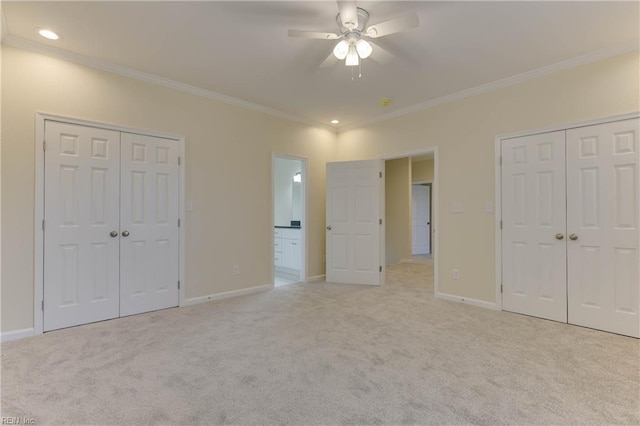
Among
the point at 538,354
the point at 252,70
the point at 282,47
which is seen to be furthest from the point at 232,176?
the point at 538,354

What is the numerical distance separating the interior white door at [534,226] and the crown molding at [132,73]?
10.3 feet

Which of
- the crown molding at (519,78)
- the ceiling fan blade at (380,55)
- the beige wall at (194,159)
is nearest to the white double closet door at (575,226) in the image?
the crown molding at (519,78)

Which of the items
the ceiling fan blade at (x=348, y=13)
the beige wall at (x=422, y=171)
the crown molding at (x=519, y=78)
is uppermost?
the crown molding at (x=519, y=78)

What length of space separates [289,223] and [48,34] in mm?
4794

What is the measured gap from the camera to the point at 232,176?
4.06 m

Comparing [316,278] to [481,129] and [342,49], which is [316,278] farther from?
[342,49]

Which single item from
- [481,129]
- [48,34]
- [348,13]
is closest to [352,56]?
[348,13]

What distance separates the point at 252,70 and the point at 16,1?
1.81m

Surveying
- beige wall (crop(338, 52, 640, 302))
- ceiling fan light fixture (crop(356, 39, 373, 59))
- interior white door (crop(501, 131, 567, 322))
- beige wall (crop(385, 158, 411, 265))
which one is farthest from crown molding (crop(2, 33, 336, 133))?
interior white door (crop(501, 131, 567, 322))

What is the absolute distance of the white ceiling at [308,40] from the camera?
2.25 meters

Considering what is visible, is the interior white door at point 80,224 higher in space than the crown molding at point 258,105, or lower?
lower

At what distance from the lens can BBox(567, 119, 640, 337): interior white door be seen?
2.72 m

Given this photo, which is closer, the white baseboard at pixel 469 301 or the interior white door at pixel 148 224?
the interior white door at pixel 148 224

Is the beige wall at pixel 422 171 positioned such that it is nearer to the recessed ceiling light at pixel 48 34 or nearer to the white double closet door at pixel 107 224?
the white double closet door at pixel 107 224
